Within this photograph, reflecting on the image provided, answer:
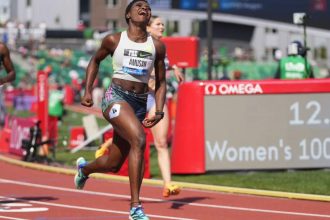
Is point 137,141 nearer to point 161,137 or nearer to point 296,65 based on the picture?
point 161,137

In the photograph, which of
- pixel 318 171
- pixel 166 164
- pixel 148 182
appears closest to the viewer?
pixel 166 164

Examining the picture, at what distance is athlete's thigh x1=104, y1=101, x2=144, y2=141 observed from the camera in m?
7.80

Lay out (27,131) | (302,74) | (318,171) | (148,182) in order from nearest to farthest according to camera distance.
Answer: (148,182) < (318,171) < (302,74) < (27,131)

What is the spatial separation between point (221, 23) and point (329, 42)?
976cm

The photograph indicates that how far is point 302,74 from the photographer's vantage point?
48.8ft

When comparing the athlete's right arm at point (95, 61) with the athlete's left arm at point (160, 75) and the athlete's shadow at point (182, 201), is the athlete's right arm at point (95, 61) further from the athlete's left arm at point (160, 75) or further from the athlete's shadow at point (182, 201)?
the athlete's shadow at point (182, 201)

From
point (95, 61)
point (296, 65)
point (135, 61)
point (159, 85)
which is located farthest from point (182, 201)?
point (296, 65)

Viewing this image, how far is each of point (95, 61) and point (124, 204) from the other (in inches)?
87.6

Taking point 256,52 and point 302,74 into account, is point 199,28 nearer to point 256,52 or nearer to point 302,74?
point 256,52

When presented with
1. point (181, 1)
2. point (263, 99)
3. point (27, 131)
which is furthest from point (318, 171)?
point (181, 1)

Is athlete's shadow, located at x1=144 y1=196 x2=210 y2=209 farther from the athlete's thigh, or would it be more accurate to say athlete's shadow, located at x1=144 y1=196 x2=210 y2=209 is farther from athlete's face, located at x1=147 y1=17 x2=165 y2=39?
the athlete's thigh

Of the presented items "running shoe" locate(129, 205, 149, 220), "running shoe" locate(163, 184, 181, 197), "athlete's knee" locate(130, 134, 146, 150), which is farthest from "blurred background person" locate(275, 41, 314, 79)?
"running shoe" locate(129, 205, 149, 220)

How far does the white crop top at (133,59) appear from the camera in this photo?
26.3 feet

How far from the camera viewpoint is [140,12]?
806cm
